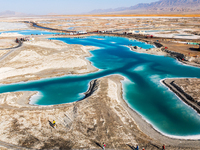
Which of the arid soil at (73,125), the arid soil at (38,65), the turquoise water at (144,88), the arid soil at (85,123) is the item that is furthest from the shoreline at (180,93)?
the arid soil at (38,65)

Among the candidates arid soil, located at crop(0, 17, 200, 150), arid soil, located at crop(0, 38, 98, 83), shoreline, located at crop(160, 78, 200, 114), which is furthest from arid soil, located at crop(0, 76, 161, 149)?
shoreline, located at crop(160, 78, 200, 114)

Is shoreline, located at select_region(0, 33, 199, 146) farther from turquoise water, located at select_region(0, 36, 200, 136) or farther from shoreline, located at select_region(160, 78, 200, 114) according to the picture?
shoreline, located at select_region(160, 78, 200, 114)

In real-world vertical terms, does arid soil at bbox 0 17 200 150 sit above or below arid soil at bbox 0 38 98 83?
below

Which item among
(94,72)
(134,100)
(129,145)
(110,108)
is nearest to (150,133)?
(129,145)

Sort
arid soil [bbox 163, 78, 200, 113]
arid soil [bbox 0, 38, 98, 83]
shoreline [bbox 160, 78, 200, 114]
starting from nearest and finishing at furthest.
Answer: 1. shoreline [bbox 160, 78, 200, 114]
2. arid soil [bbox 163, 78, 200, 113]
3. arid soil [bbox 0, 38, 98, 83]

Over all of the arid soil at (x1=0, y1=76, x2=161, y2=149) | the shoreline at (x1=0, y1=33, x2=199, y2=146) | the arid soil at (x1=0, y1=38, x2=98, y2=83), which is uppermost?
the arid soil at (x1=0, y1=38, x2=98, y2=83)

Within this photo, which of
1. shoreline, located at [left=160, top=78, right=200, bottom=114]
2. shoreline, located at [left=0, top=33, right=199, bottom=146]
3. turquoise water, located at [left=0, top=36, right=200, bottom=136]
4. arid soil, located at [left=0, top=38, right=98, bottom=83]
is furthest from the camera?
arid soil, located at [left=0, top=38, right=98, bottom=83]

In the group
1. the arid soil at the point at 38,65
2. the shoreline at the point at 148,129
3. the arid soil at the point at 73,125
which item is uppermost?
the arid soil at the point at 38,65

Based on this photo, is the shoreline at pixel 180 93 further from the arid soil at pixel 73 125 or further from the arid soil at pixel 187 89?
the arid soil at pixel 73 125
